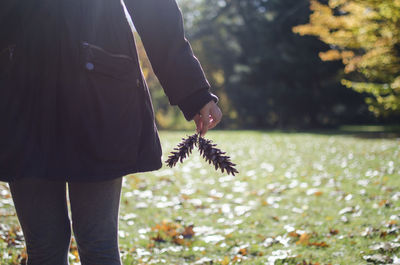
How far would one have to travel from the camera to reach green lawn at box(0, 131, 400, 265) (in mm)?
3324

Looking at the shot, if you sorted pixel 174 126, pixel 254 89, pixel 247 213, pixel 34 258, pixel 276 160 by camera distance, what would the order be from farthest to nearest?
pixel 174 126 → pixel 254 89 → pixel 276 160 → pixel 247 213 → pixel 34 258

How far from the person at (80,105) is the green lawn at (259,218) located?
1693 mm

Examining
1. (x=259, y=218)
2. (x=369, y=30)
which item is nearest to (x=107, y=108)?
(x=259, y=218)

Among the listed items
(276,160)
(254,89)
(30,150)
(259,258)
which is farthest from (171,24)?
(254,89)

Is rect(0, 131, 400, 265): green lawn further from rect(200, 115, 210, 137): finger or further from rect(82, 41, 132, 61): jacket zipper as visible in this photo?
rect(82, 41, 132, 61): jacket zipper

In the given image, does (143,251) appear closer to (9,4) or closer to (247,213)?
(247,213)

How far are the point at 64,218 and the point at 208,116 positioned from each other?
732 millimetres

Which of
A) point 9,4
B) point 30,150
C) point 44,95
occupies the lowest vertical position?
point 30,150

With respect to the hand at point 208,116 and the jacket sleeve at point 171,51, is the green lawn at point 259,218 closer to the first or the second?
the hand at point 208,116

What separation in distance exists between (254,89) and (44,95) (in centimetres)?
2567

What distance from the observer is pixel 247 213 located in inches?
189

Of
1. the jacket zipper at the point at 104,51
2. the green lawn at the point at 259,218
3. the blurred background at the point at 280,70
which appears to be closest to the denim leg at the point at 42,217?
the jacket zipper at the point at 104,51

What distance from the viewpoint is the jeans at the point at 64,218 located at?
157 cm

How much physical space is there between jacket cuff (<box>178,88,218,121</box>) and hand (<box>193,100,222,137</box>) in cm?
2
